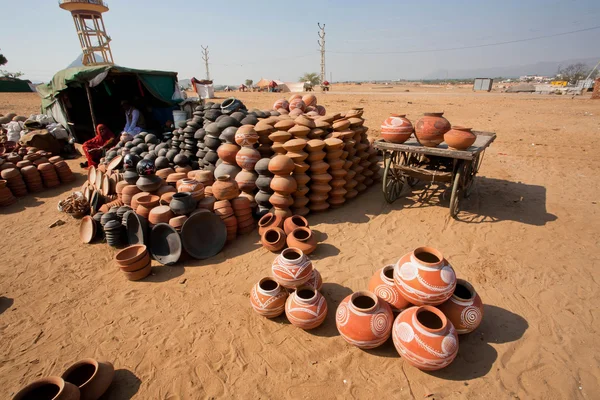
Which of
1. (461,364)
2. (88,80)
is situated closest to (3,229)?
(88,80)

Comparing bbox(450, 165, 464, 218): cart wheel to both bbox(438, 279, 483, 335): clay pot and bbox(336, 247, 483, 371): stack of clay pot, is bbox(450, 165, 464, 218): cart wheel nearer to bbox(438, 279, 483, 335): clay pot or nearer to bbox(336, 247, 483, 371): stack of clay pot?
bbox(336, 247, 483, 371): stack of clay pot

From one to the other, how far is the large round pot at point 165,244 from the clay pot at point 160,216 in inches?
3.4

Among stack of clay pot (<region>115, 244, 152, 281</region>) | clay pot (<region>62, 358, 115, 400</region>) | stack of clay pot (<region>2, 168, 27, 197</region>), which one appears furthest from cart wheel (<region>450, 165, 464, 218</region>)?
stack of clay pot (<region>2, 168, 27, 197</region>)

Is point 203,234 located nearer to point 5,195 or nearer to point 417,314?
point 417,314

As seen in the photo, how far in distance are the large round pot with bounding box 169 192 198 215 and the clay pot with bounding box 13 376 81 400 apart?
2.36 meters

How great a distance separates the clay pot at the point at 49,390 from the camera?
2078 millimetres

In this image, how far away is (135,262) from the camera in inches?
147

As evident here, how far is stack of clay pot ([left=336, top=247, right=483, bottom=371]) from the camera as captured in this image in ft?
7.44

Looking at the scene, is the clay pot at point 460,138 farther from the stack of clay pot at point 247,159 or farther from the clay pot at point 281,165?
the stack of clay pot at point 247,159

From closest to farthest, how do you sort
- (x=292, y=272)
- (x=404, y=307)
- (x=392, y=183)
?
(x=404, y=307) → (x=292, y=272) → (x=392, y=183)

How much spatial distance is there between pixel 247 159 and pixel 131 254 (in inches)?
90.6

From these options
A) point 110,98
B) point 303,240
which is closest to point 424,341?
point 303,240

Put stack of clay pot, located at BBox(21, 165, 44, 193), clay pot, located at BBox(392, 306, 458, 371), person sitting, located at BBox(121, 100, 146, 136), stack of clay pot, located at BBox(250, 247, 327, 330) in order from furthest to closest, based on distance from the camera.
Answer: person sitting, located at BBox(121, 100, 146, 136) → stack of clay pot, located at BBox(21, 165, 44, 193) → stack of clay pot, located at BBox(250, 247, 327, 330) → clay pot, located at BBox(392, 306, 458, 371)

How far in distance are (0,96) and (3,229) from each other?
1101 inches
